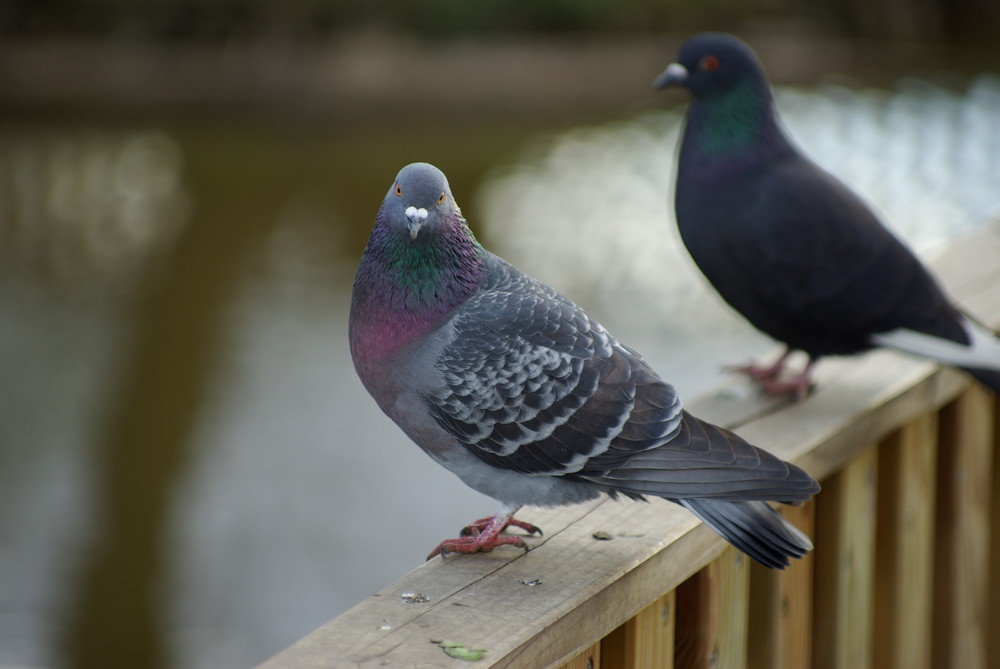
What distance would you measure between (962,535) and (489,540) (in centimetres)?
135

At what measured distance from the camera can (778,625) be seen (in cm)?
213

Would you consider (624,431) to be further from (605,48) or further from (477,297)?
(605,48)

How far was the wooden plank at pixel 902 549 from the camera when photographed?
246cm

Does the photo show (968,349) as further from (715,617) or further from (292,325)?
(292,325)

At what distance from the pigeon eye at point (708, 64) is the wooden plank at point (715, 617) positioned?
1.63 meters

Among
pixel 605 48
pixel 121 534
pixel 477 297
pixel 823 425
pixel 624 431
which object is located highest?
pixel 477 297

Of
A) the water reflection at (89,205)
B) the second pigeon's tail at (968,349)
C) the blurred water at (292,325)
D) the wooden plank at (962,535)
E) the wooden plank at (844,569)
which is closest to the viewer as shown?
the wooden plank at (844,569)

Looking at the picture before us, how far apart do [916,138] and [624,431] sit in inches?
376

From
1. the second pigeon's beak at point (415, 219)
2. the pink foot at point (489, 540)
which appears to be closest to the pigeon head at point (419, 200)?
the second pigeon's beak at point (415, 219)

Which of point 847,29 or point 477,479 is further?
point 847,29

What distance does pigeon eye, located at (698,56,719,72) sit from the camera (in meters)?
3.20

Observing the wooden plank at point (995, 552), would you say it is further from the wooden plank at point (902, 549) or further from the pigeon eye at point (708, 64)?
the pigeon eye at point (708, 64)

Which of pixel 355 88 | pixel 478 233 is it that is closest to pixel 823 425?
pixel 478 233

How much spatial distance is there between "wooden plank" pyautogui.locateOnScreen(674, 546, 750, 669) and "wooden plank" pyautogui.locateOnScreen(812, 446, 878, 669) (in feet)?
1.03
